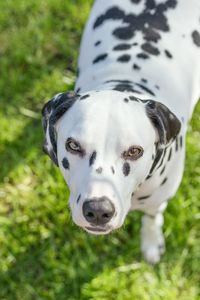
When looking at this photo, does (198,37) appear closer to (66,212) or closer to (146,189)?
(146,189)

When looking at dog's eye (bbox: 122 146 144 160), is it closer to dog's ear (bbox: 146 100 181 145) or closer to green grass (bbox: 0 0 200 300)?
dog's ear (bbox: 146 100 181 145)

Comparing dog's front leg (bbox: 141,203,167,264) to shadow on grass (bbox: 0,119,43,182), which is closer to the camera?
dog's front leg (bbox: 141,203,167,264)

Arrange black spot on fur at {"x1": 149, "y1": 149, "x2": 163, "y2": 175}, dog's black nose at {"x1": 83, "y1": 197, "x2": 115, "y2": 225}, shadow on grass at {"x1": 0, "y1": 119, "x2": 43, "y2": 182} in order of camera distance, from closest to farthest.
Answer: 1. dog's black nose at {"x1": 83, "y1": 197, "x2": 115, "y2": 225}
2. black spot on fur at {"x1": 149, "y1": 149, "x2": 163, "y2": 175}
3. shadow on grass at {"x1": 0, "y1": 119, "x2": 43, "y2": 182}

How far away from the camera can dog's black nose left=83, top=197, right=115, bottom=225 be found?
106 inches

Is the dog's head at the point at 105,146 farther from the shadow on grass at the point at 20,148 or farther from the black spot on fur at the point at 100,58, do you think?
the shadow on grass at the point at 20,148

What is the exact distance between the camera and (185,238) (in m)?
4.02

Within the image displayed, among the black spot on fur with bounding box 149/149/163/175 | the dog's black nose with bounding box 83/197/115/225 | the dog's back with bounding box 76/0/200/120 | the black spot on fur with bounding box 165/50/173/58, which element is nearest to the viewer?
the dog's black nose with bounding box 83/197/115/225

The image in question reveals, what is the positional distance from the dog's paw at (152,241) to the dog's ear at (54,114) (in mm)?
1105

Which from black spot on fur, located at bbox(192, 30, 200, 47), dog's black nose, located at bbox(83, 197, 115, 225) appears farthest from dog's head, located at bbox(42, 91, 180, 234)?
black spot on fur, located at bbox(192, 30, 200, 47)

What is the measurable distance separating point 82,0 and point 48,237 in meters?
2.15

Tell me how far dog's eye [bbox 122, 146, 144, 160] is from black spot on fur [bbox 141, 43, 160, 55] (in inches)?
39.5

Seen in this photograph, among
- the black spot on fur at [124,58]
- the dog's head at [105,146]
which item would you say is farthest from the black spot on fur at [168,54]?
the dog's head at [105,146]

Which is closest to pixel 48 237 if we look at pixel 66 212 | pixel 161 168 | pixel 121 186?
pixel 66 212

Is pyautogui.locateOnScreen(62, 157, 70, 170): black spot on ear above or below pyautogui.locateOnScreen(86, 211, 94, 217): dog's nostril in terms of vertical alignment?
above
